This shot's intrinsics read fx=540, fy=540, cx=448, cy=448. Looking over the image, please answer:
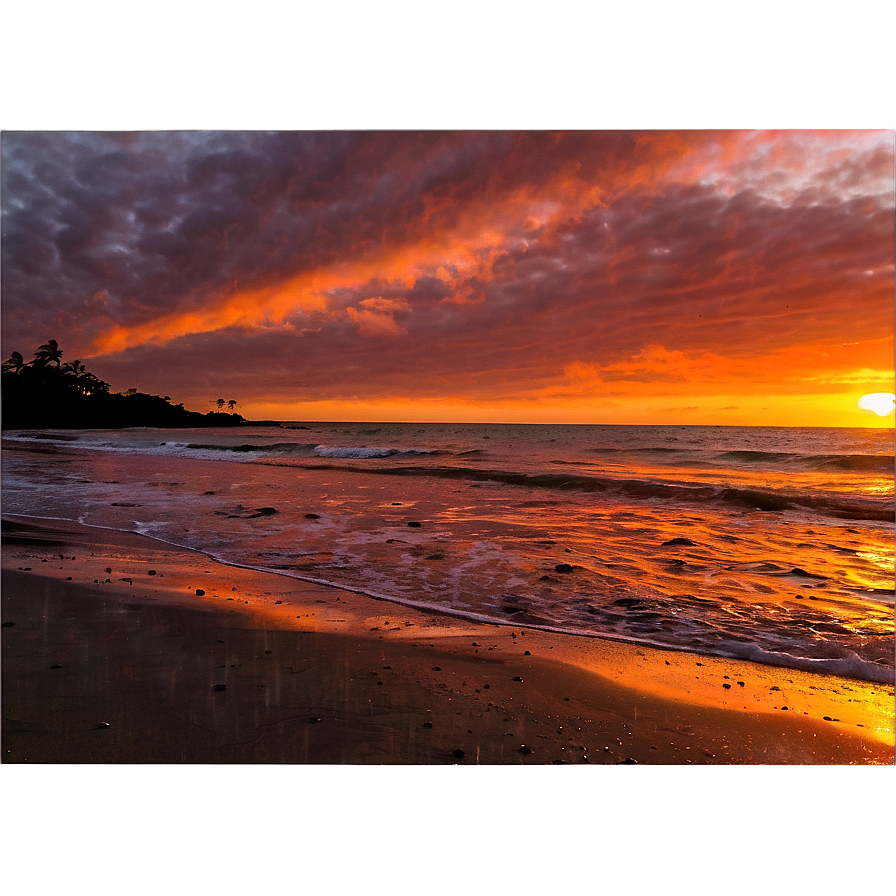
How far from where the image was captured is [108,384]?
8.75ft

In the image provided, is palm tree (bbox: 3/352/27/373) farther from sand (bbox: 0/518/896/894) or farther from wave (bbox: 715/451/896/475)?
wave (bbox: 715/451/896/475)

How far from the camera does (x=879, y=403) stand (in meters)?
2.23

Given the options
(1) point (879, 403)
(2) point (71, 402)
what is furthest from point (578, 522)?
(2) point (71, 402)

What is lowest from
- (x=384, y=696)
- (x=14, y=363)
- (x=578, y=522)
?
(x=384, y=696)

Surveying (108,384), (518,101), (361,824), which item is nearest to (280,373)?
(108,384)

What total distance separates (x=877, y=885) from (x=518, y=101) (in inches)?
108

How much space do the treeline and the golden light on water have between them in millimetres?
2880

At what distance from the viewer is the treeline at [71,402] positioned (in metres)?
2.16

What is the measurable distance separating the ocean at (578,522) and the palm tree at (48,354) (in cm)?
35

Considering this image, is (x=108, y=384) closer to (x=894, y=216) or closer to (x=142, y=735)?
(x=142, y=735)

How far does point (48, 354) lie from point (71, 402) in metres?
0.27

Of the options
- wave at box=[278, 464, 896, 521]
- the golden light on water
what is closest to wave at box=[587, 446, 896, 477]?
wave at box=[278, 464, 896, 521]

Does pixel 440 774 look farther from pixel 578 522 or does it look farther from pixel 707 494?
pixel 707 494

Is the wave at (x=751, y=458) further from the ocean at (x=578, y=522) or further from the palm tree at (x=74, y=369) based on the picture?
the palm tree at (x=74, y=369)
